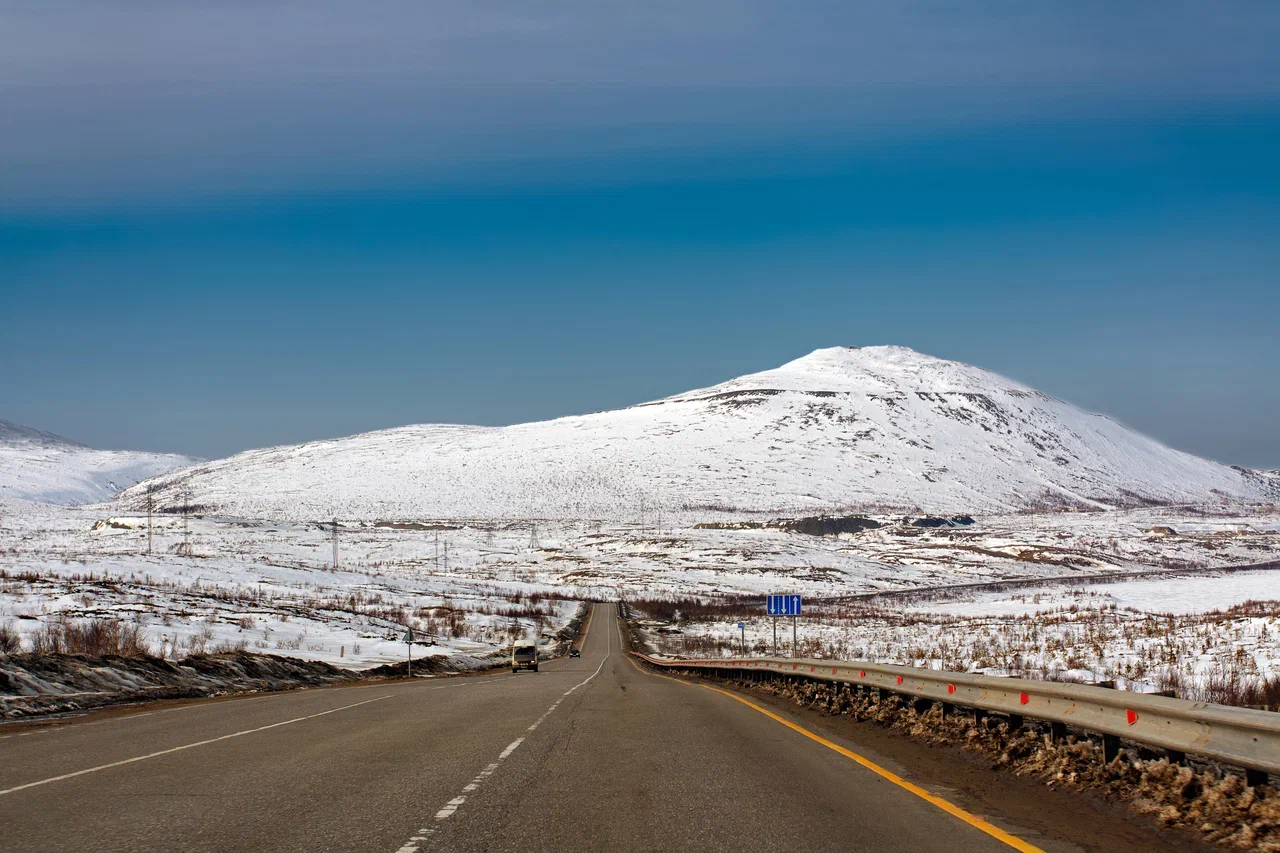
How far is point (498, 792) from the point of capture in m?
9.88

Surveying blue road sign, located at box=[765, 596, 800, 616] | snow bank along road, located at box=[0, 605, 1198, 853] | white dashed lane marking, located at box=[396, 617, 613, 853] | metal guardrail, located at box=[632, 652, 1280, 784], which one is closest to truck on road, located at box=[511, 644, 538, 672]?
blue road sign, located at box=[765, 596, 800, 616]

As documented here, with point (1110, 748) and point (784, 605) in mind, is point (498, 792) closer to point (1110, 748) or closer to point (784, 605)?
point (1110, 748)

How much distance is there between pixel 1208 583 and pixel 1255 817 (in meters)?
104

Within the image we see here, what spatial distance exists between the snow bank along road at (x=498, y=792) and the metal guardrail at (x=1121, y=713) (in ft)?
2.58

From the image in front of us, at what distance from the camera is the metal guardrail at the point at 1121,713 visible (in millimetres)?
7508

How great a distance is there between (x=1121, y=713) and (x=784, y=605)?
2614cm

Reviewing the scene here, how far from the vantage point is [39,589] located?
5153cm

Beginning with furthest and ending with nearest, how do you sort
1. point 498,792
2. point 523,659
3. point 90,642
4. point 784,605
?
1. point 523,659
2. point 784,605
3. point 90,642
4. point 498,792

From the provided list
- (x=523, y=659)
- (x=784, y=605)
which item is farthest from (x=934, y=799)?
(x=523, y=659)

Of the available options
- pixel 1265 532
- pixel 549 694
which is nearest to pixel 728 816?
pixel 549 694

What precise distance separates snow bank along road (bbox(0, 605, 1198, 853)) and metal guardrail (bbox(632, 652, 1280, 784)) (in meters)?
0.79

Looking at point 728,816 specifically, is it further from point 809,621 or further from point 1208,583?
point 1208,583

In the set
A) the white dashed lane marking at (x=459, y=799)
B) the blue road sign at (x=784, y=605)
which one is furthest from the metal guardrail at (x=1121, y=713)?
the blue road sign at (x=784, y=605)

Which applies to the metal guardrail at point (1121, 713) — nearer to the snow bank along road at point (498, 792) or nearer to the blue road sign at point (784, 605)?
the snow bank along road at point (498, 792)
